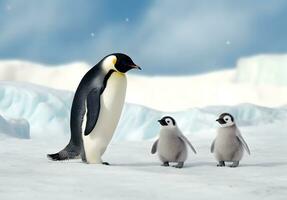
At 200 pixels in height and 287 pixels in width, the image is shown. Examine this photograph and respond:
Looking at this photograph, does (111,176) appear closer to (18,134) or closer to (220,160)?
(220,160)

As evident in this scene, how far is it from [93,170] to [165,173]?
593 mm

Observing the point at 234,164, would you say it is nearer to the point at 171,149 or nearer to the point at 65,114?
the point at 171,149

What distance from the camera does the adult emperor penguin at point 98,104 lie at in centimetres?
571

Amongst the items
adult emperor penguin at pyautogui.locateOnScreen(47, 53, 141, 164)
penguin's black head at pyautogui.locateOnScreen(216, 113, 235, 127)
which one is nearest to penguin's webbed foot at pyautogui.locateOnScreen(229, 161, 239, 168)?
penguin's black head at pyautogui.locateOnScreen(216, 113, 235, 127)

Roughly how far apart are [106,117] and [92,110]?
0.17 m

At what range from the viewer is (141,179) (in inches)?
175

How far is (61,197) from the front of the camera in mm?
3482

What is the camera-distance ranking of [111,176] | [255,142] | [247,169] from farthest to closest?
[255,142] < [247,169] < [111,176]

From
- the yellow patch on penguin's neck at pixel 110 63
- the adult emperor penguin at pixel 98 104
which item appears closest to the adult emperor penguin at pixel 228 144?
the adult emperor penguin at pixel 98 104

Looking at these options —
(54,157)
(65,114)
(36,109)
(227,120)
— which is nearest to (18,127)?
(36,109)

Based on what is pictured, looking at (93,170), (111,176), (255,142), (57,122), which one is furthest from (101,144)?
(57,122)

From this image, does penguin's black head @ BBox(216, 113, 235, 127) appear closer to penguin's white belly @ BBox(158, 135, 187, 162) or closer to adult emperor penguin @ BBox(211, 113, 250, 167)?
adult emperor penguin @ BBox(211, 113, 250, 167)

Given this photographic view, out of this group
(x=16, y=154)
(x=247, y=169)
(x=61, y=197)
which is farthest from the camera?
(x=16, y=154)

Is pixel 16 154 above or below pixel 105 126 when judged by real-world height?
below
